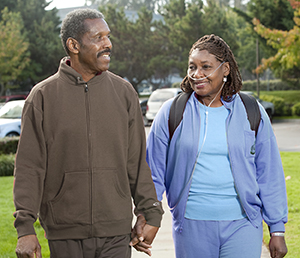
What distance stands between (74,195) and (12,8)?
142ft

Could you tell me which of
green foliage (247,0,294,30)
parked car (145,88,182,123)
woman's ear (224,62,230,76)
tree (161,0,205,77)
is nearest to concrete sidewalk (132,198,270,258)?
woman's ear (224,62,230,76)

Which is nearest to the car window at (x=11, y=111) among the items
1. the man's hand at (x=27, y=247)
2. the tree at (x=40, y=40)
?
the man's hand at (x=27, y=247)

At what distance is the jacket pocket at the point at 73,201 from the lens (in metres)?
2.56

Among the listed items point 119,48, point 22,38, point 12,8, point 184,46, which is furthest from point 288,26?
point 12,8

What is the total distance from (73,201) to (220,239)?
1.03 metres

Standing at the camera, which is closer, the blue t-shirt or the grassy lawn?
the blue t-shirt

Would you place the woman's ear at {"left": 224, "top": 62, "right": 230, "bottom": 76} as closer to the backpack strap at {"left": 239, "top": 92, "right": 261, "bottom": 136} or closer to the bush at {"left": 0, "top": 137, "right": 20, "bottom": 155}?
the backpack strap at {"left": 239, "top": 92, "right": 261, "bottom": 136}

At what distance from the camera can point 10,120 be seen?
639 inches

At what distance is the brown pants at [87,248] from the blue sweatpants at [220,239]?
606 millimetres

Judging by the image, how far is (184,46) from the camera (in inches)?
1542

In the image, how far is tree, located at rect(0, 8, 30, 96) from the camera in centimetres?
3428

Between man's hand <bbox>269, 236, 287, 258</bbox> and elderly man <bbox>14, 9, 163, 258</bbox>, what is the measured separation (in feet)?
3.25

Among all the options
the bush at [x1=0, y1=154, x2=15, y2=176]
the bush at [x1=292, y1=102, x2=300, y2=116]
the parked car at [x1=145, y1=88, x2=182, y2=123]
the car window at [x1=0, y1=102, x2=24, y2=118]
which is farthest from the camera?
the bush at [x1=292, y1=102, x2=300, y2=116]

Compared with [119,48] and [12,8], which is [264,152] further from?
[12,8]
